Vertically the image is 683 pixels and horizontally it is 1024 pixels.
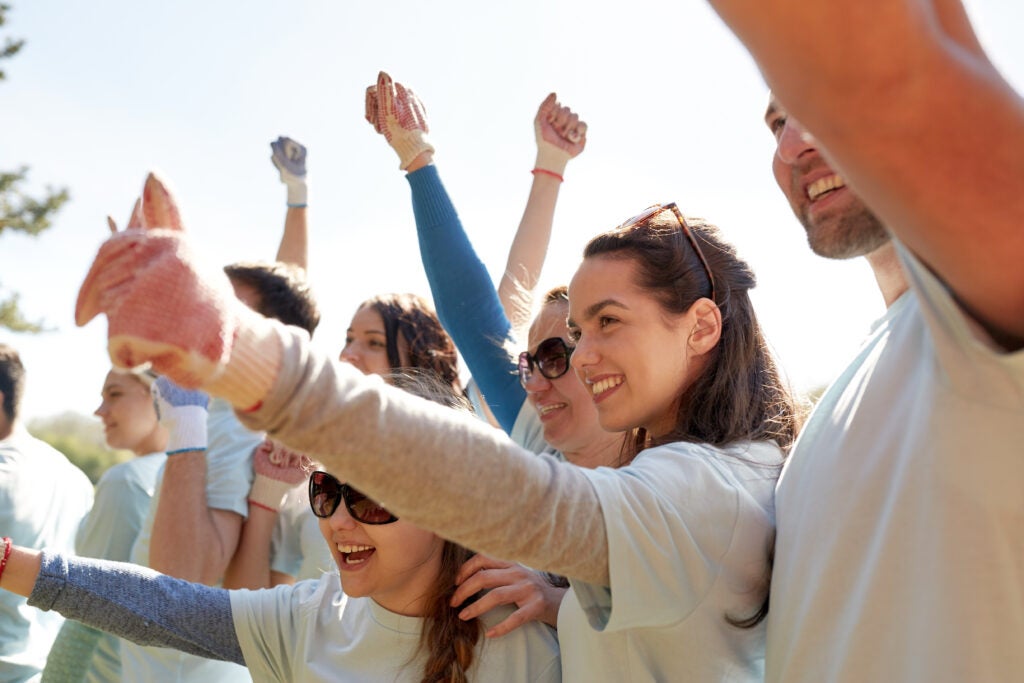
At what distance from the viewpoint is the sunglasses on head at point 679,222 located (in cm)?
203

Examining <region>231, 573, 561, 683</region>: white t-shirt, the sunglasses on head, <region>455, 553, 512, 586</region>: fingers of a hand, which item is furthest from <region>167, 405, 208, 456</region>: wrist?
the sunglasses on head

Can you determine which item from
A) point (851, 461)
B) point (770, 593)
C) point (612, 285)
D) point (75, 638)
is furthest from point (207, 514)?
point (851, 461)

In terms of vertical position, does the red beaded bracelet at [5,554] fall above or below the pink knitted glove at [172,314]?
below

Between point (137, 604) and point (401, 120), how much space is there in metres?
1.82

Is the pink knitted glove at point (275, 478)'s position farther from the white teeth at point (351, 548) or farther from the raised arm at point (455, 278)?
the white teeth at point (351, 548)

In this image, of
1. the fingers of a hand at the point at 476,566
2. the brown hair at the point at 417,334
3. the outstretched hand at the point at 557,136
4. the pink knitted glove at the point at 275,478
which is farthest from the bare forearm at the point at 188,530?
the outstretched hand at the point at 557,136

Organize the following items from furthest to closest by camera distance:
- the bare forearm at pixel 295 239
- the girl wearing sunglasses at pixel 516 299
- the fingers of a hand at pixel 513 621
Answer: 1. the bare forearm at pixel 295 239
2. the girl wearing sunglasses at pixel 516 299
3. the fingers of a hand at pixel 513 621

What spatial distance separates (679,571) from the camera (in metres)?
1.37

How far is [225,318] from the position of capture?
1019 mm

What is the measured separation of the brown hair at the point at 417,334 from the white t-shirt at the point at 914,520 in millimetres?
2247

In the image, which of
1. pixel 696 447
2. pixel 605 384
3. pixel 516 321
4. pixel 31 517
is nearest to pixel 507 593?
pixel 605 384

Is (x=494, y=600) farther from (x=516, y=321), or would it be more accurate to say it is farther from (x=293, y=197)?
(x=293, y=197)

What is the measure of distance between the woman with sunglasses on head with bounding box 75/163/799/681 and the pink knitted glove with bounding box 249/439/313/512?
Answer: 1618 mm

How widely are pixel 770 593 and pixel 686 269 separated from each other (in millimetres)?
759
